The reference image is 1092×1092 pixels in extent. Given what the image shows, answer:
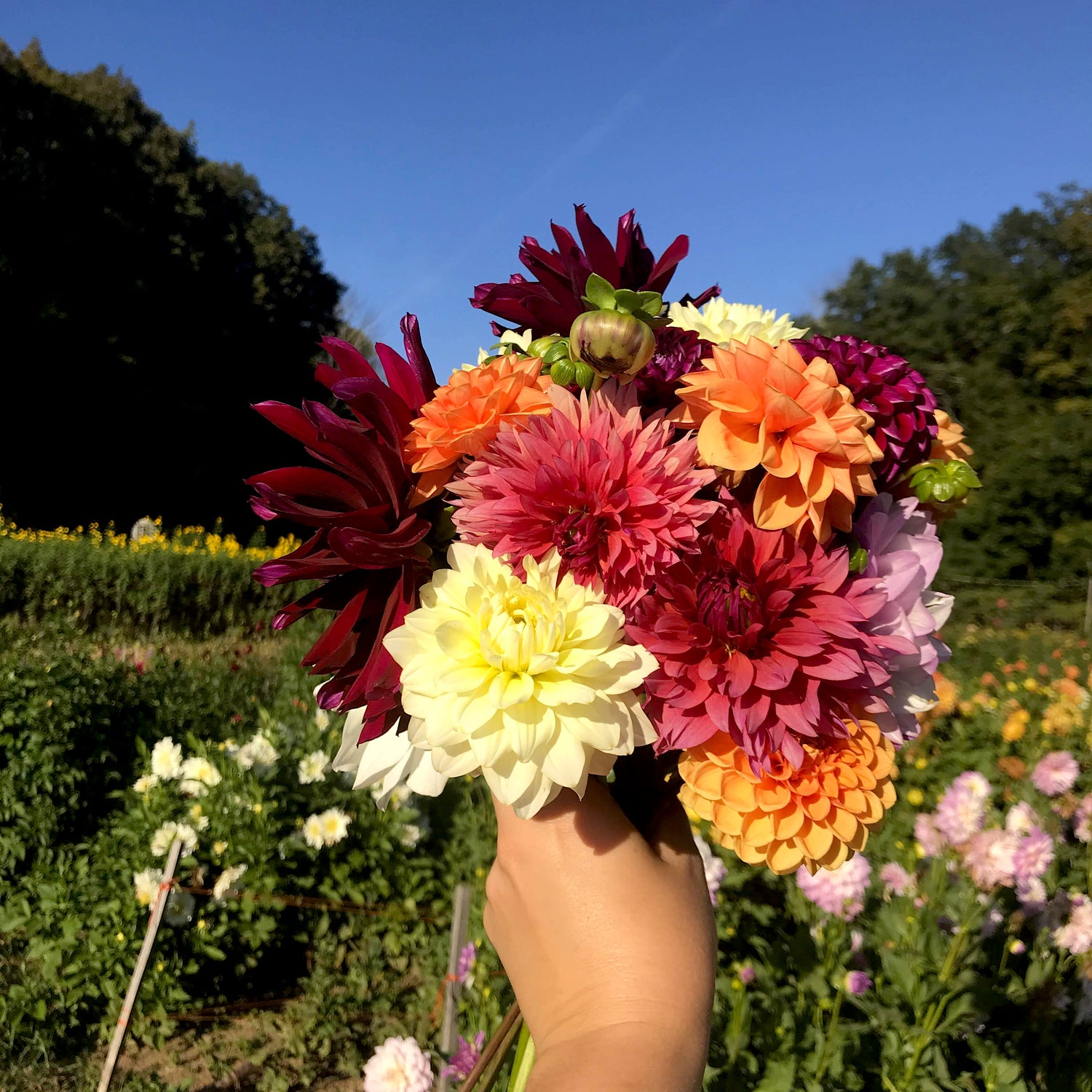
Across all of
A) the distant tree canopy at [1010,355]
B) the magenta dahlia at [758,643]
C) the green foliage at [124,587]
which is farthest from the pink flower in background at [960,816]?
the distant tree canopy at [1010,355]

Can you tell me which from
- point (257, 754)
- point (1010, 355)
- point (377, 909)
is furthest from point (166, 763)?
point (1010, 355)

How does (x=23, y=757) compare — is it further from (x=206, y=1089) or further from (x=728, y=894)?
(x=728, y=894)

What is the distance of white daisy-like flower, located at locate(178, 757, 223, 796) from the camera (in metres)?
2.83

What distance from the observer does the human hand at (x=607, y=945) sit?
0.63m

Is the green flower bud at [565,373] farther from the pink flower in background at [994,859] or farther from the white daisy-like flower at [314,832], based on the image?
the white daisy-like flower at [314,832]

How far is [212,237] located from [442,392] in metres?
23.0

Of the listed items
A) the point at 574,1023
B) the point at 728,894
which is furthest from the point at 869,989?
the point at 574,1023

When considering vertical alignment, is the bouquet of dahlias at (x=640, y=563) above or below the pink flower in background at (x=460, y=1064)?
above

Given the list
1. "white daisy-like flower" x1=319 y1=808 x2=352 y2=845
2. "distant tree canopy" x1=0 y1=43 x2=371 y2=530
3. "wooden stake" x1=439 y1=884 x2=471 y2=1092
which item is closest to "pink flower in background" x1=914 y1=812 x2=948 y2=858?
"wooden stake" x1=439 y1=884 x2=471 y2=1092

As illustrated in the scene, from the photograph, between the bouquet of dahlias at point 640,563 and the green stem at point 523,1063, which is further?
the green stem at point 523,1063

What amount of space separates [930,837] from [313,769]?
209 centimetres

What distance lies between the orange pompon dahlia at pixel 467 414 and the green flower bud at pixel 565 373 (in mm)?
12

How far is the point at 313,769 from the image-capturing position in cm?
294

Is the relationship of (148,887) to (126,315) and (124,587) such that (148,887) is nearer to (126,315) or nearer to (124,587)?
(124,587)
